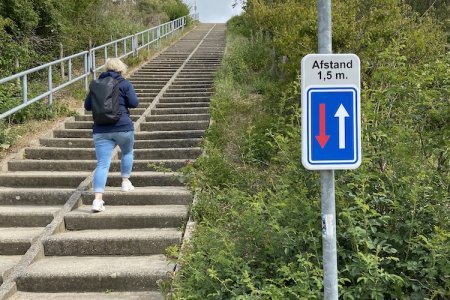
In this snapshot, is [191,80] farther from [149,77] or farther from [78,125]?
[78,125]

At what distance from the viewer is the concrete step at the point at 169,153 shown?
7219 millimetres

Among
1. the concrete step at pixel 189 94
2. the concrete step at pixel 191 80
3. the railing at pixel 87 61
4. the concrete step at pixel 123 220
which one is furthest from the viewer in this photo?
the concrete step at pixel 191 80

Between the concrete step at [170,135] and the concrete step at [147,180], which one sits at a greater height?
the concrete step at [170,135]

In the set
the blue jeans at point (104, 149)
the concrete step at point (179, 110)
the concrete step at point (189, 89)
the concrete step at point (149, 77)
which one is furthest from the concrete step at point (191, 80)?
the blue jeans at point (104, 149)

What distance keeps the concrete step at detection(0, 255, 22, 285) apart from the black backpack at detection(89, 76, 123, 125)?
1626mm

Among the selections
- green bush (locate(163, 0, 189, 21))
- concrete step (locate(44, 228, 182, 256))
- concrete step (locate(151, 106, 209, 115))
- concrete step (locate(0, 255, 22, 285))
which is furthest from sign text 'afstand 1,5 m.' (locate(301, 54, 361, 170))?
green bush (locate(163, 0, 189, 21))

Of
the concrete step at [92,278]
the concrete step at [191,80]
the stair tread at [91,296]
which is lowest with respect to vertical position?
the stair tread at [91,296]

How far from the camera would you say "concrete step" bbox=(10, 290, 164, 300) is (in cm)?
Answer: 411

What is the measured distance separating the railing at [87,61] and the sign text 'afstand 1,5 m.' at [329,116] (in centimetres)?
557

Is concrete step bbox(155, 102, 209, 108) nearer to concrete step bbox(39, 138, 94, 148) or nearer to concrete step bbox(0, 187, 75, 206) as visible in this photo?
concrete step bbox(39, 138, 94, 148)

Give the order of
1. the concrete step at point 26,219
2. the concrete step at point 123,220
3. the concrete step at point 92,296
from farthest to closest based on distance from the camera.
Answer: the concrete step at point 26,219 → the concrete step at point 123,220 → the concrete step at point 92,296

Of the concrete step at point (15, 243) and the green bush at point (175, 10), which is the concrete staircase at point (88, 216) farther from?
the green bush at point (175, 10)

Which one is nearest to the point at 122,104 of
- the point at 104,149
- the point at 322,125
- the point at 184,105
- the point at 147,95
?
the point at 104,149

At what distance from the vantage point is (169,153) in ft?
23.8
